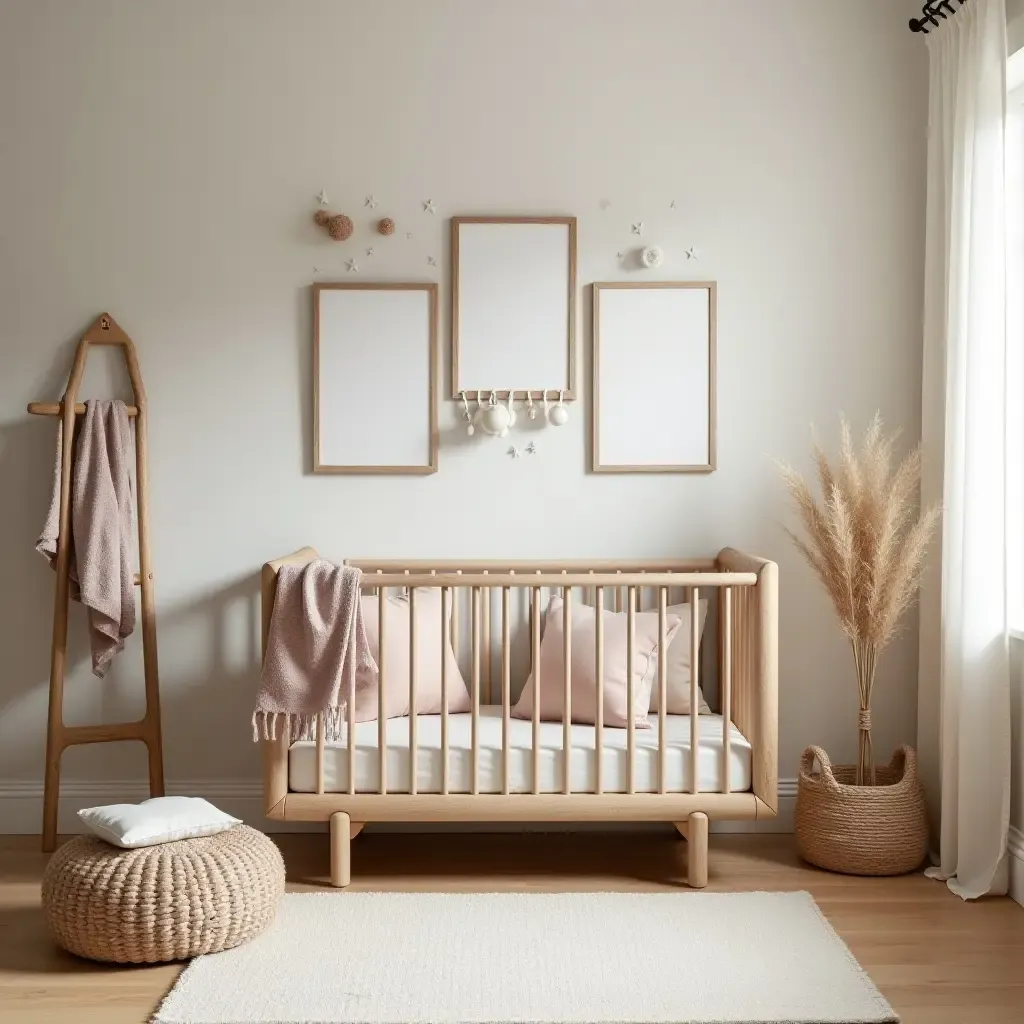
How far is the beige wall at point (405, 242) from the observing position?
3256mm

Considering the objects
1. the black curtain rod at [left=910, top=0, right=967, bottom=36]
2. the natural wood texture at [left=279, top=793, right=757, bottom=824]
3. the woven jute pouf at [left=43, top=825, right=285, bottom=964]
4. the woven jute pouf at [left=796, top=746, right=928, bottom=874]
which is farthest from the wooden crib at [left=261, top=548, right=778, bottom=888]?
the black curtain rod at [left=910, top=0, right=967, bottom=36]

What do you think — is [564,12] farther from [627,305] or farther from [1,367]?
[1,367]

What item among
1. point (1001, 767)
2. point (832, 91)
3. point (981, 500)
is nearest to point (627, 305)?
point (832, 91)

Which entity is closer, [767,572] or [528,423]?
[767,572]

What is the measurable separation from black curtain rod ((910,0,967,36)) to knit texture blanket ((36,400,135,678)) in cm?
240

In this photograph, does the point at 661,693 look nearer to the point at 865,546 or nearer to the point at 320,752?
the point at 865,546

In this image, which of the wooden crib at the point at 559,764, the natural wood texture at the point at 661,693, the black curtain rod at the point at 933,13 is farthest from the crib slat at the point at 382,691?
the black curtain rod at the point at 933,13

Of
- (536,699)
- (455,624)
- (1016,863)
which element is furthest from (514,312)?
(1016,863)

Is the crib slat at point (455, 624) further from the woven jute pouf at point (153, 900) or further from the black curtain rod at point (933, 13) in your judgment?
→ the black curtain rod at point (933, 13)

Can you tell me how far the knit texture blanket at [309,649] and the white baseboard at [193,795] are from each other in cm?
67

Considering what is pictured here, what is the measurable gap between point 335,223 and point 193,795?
66.4 inches

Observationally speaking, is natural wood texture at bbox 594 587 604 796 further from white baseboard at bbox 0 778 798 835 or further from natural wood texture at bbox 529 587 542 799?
white baseboard at bbox 0 778 798 835

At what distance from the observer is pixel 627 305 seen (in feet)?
10.8

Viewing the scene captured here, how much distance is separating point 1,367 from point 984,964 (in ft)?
9.55
